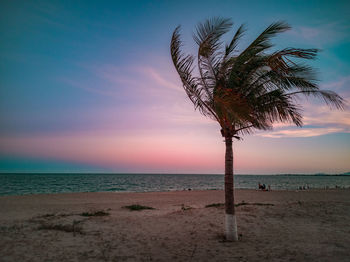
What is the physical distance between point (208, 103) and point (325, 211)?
32.0 ft

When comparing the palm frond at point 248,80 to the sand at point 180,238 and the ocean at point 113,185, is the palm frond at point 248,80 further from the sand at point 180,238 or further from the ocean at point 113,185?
the ocean at point 113,185

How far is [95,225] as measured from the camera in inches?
380

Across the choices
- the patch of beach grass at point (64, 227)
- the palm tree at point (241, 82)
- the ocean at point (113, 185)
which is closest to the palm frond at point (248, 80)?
the palm tree at point (241, 82)

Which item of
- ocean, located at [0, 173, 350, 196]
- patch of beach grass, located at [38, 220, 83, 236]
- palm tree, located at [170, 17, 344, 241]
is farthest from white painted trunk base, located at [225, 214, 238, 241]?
ocean, located at [0, 173, 350, 196]

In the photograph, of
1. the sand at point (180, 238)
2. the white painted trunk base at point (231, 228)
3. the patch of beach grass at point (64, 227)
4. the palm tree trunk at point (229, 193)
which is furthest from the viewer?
the patch of beach grass at point (64, 227)

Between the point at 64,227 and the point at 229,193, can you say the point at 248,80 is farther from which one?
the point at 64,227

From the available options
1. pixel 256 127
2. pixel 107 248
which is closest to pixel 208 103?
pixel 256 127

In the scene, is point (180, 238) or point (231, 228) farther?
point (180, 238)

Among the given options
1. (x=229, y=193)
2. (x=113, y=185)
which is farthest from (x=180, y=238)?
(x=113, y=185)

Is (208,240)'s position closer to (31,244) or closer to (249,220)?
(249,220)

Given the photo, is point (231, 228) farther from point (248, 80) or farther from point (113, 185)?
point (113, 185)

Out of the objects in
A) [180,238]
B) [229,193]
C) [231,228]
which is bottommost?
[180,238]

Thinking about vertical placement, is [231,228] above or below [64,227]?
above

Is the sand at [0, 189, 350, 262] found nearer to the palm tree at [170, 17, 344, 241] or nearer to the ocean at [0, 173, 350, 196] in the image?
the palm tree at [170, 17, 344, 241]
